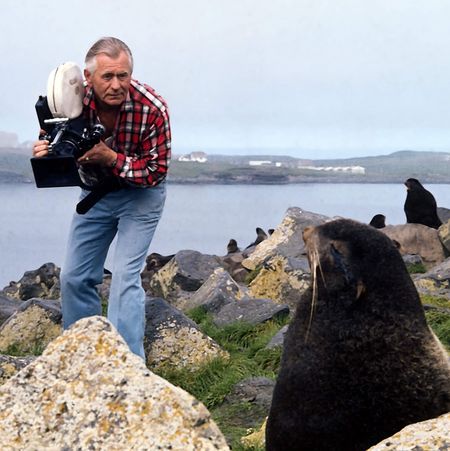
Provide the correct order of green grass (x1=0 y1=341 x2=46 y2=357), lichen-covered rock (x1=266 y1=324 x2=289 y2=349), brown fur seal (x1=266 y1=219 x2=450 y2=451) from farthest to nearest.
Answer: green grass (x1=0 y1=341 x2=46 y2=357) → lichen-covered rock (x1=266 y1=324 x2=289 y2=349) → brown fur seal (x1=266 y1=219 x2=450 y2=451)

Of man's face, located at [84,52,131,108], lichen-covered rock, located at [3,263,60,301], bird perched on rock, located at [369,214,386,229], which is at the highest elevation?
man's face, located at [84,52,131,108]

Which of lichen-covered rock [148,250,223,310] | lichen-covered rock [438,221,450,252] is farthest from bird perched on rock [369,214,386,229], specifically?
lichen-covered rock [148,250,223,310]

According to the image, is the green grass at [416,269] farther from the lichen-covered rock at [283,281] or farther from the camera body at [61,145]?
the camera body at [61,145]

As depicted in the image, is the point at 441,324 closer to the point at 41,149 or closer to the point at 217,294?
the point at 217,294

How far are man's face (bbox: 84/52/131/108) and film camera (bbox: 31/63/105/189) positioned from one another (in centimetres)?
15

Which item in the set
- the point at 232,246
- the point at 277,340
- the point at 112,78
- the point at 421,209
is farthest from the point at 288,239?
the point at 112,78

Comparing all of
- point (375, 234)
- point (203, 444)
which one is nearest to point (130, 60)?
point (375, 234)

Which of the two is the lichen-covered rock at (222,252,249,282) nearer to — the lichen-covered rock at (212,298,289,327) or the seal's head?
the lichen-covered rock at (212,298,289,327)

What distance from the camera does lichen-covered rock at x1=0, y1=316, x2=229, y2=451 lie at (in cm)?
310

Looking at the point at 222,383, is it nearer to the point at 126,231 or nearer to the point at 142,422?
the point at 126,231

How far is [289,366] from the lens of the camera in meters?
4.99

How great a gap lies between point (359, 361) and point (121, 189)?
2746mm

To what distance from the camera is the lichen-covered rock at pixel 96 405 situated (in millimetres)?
3100

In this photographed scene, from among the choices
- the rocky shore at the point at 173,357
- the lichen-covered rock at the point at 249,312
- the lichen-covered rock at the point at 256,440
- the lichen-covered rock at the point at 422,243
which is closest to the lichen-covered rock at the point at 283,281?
the rocky shore at the point at 173,357
